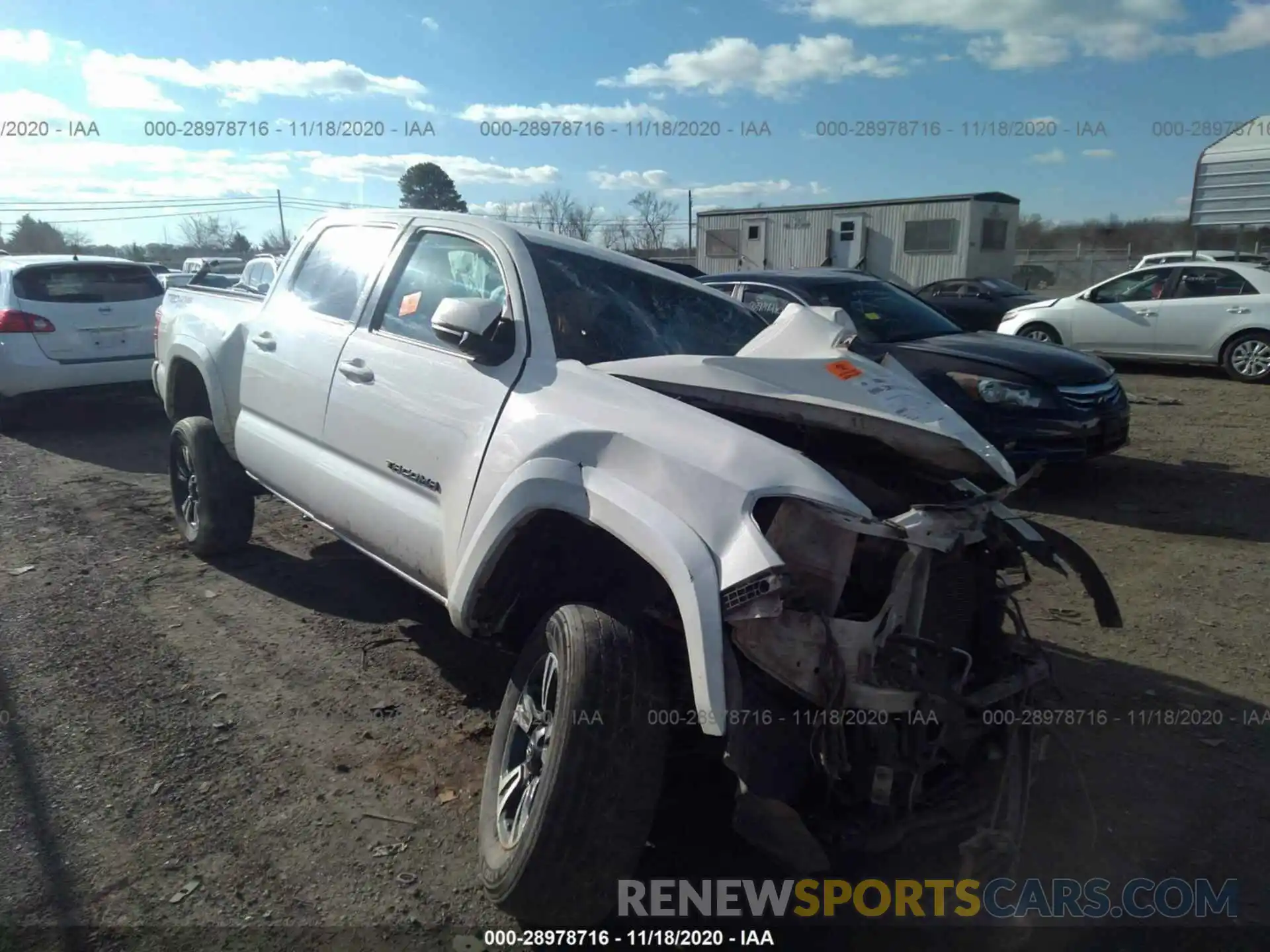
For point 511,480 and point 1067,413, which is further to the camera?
point 1067,413

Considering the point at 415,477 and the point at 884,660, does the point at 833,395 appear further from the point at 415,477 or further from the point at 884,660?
the point at 415,477

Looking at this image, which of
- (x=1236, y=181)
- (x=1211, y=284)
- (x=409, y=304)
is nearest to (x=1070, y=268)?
(x=1236, y=181)

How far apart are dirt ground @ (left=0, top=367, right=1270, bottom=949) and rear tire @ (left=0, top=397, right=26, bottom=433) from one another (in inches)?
155

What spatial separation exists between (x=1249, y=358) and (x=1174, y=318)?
104 centimetres

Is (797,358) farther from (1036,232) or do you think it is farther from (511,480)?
(1036,232)

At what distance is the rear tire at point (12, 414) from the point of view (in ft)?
29.7

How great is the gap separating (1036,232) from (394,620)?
62.6 meters

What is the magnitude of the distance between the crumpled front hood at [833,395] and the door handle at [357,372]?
3.61 ft

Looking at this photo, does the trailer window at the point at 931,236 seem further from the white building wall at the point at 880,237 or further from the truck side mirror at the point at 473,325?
the truck side mirror at the point at 473,325

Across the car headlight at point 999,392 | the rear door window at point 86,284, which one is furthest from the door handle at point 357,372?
the rear door window at point 86,284

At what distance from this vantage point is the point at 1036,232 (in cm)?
5856

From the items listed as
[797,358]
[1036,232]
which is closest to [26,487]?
[797,358]

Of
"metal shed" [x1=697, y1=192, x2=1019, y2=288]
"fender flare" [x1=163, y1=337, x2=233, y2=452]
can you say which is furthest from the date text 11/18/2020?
"metal shed" [x1=697, y1=192, x2=1019, y2=288]

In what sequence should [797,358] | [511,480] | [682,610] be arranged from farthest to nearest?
[797,358]
[511,480]
[682,610]
